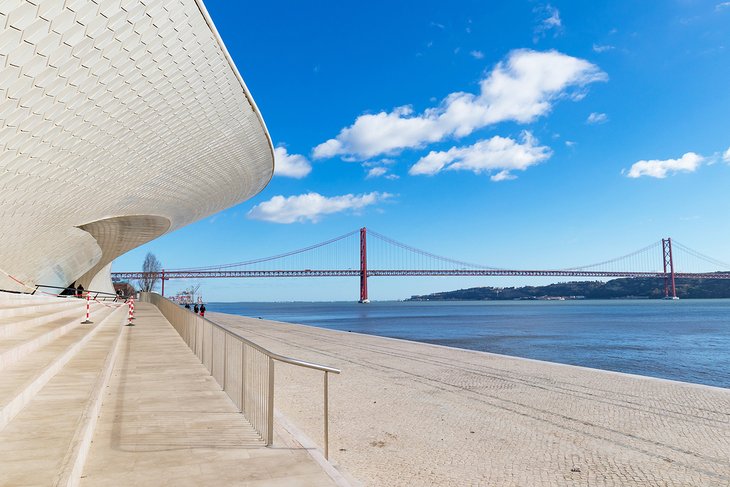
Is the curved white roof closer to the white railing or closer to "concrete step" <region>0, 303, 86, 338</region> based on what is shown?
"concrete step" <region>0, 303, 86, 338</region>

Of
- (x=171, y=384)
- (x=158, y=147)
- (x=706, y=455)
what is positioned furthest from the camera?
(x=158, y=147)

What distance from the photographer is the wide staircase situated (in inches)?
141

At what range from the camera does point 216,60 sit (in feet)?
36.2

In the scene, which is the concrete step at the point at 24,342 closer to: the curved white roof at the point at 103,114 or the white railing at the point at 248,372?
the white railing at the point at 248,372

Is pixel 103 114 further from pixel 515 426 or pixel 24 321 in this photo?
pixel 515 426

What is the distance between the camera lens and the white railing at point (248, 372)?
4477 mm

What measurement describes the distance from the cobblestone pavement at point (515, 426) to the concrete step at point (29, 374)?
116 inches

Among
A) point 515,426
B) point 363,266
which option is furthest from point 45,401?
point 363,266

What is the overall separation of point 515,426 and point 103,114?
9712mm

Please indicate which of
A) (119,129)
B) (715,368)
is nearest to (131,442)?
(119,129)

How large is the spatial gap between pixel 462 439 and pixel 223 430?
2.71m

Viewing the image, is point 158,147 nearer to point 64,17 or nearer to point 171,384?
point 64,17

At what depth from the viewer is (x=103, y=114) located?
10.8 m

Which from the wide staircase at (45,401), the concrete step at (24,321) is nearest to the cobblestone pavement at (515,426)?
the wide staircase at (45,401)
